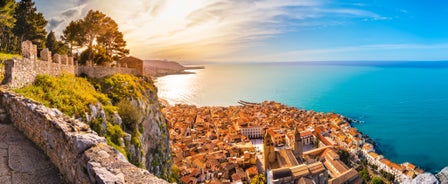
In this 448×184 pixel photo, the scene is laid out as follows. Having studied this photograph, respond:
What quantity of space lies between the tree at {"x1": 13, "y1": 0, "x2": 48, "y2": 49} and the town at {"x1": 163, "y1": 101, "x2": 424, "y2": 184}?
1809 cm

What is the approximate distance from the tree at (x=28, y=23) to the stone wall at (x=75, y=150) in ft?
72.3

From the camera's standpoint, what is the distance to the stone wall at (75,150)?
8.53 feet

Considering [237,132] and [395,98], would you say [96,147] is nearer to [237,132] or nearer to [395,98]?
[237,132]

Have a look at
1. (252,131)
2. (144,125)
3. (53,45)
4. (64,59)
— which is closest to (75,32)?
(64,59)

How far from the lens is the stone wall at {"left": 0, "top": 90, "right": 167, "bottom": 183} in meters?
2.60

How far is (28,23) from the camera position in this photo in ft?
70.9

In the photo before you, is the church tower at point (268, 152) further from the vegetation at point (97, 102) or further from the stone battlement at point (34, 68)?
the stone battlement at point (34, 68)

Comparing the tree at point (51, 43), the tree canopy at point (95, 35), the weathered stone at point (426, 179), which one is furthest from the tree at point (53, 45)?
the weathered stone at point (426, 179)

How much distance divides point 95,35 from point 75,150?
59.9 feet

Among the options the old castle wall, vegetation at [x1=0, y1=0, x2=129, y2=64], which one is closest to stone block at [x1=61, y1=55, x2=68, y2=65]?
the old castle wall

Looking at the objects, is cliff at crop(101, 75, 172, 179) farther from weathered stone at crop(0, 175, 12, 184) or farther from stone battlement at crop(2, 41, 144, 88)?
weathered stone at crop(0, 175, 12, 184)

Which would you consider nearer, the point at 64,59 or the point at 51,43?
the point at 64,59

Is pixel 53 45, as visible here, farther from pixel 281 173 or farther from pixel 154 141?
pixel 281 173

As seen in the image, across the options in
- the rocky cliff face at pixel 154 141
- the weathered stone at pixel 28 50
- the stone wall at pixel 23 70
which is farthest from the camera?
the rocky cliff face at pixel 154 141
